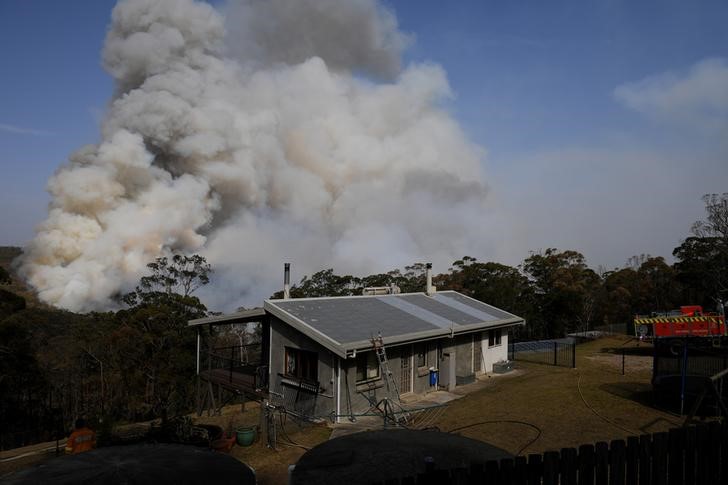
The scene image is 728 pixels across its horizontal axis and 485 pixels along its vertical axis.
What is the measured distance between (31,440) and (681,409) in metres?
28.8

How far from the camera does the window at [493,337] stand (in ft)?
77.4

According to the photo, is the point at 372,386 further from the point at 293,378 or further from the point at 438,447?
the point at 438,447

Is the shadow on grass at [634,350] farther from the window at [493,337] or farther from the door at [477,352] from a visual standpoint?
the door at [477,352]

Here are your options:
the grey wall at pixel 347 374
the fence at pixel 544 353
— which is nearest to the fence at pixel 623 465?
the grey wall at pixel 347 374

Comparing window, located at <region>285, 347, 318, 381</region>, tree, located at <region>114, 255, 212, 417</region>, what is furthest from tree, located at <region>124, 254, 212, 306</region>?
window, located at <region>285, 347, 318, 381</region>

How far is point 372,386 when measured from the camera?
16.4m

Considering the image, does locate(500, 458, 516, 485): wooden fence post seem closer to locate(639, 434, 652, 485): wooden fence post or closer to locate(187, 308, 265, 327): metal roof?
locate(639, 434, 652, 485): wooden fence post

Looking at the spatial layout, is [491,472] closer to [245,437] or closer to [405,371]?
[245,437]

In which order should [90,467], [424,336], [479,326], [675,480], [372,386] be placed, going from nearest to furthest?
[675,480] → [90,467] → [372,386] → [424,336] → [479,326]

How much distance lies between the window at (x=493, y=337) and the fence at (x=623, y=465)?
57.5 ft

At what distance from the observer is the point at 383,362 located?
1659 centimetres

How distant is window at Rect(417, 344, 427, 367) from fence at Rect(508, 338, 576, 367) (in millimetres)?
7941

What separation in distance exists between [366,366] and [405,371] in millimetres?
2377

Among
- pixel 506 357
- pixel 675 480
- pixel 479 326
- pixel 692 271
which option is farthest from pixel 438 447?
pixel 692 271
